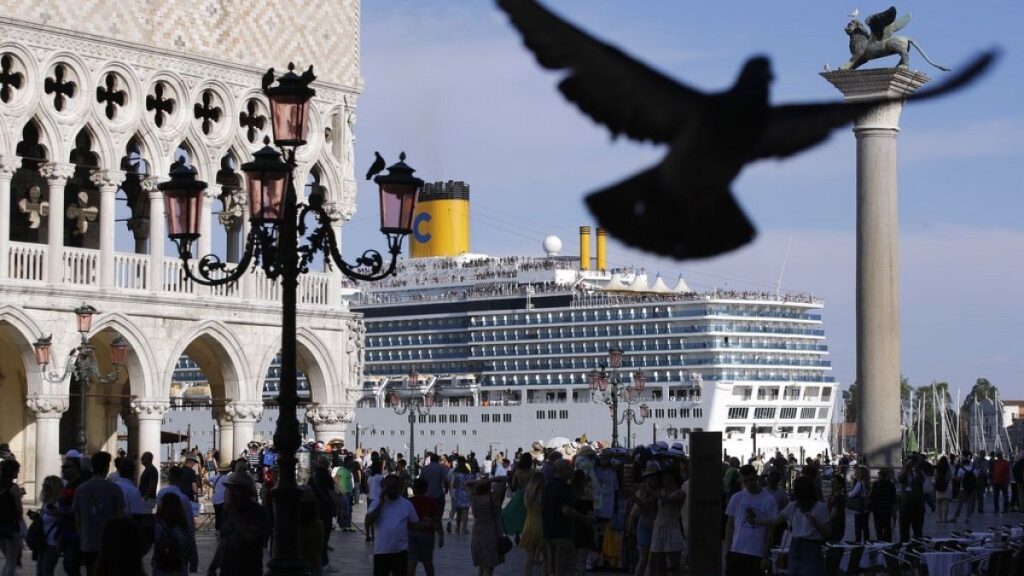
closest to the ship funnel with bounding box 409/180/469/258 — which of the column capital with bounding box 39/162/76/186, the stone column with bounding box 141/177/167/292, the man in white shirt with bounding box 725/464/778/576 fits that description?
the stone column with bounding box 141/177/167/292

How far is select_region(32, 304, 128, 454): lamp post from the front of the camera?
66.5 feet

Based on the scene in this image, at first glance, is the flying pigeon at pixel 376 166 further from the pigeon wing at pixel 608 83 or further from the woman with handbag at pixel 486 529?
the pigeon wing at pixel 608 83

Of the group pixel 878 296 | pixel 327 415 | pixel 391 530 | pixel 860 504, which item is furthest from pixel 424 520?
pixel 327 415

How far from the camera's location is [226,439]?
92.9 feet

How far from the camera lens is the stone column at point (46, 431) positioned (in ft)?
82.3

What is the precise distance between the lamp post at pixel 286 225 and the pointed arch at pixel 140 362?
51.0 ft

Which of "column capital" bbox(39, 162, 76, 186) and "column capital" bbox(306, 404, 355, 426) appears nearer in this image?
"column capital" bbox(39, 162, 76, 186)

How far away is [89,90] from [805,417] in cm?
5269

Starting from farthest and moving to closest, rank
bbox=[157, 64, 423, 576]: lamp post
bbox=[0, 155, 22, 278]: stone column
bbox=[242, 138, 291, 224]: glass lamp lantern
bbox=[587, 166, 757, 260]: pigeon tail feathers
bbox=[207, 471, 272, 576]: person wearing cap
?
1. bbox=[0, 155, 22, 278]: stone column
2. bbox=[242, 138, 291, 224]: glass lamp lantern
3. bbox=[157, 64, 423, 576]: lamp post
4. bbox=[207, 471, 272, 576]: person wearing cap
5. bbox=[587, 166, 757, 260]: pigeon tail feathers

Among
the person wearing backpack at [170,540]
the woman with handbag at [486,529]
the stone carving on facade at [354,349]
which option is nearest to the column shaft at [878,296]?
the stone carving on facade at [354,349]

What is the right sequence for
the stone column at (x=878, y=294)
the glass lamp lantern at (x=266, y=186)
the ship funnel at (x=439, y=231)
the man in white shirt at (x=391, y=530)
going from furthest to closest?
the ship funnel at (x=439, y=231), the stone column at (x=878, y=294), the glass lamp lantern at (x=266, y=186), the man in white shirt at (x=391, y=530)

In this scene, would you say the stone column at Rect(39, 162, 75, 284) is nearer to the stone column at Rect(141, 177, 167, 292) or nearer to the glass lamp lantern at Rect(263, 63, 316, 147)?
the stone column at Rect(141, 177, 167, 292)

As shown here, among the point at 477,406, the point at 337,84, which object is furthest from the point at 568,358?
the point at 337,84

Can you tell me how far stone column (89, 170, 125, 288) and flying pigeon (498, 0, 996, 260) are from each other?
82.8 feet
